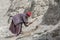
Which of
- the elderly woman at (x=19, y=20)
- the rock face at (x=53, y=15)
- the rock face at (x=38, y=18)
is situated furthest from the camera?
the rock face at (x=53, y=15)

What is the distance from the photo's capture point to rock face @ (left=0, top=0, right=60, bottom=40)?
704cm

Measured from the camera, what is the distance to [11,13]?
8.90m

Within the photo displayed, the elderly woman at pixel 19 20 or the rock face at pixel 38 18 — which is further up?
the elderly woman at pixel 19 20

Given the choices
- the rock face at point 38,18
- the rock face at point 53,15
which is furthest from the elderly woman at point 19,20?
the rock face at point 53,15

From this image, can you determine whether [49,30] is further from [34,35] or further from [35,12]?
[35,12]

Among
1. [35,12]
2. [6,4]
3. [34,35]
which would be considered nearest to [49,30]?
[34,35]

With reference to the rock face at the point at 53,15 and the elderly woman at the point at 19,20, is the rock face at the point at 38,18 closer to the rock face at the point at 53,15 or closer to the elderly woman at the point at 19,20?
the rock face at the point at 53,15

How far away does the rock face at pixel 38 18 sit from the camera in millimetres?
7038

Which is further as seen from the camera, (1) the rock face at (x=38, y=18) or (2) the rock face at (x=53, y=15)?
(2) the rock face at (x=53, y=15)

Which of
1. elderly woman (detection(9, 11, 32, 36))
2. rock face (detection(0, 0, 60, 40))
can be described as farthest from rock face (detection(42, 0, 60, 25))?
elderly woman (detection(9, 11, 32, 36))

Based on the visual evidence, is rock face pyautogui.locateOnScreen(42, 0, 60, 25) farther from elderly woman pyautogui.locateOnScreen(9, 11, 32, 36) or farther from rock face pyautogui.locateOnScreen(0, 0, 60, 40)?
elderly woman pyautogui.locateOnScreen(9, 11, 32, 36)

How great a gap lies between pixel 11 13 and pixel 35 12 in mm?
889

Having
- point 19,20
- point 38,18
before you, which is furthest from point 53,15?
point 19,20

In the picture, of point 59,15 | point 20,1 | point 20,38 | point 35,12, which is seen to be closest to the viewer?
point 20,38
